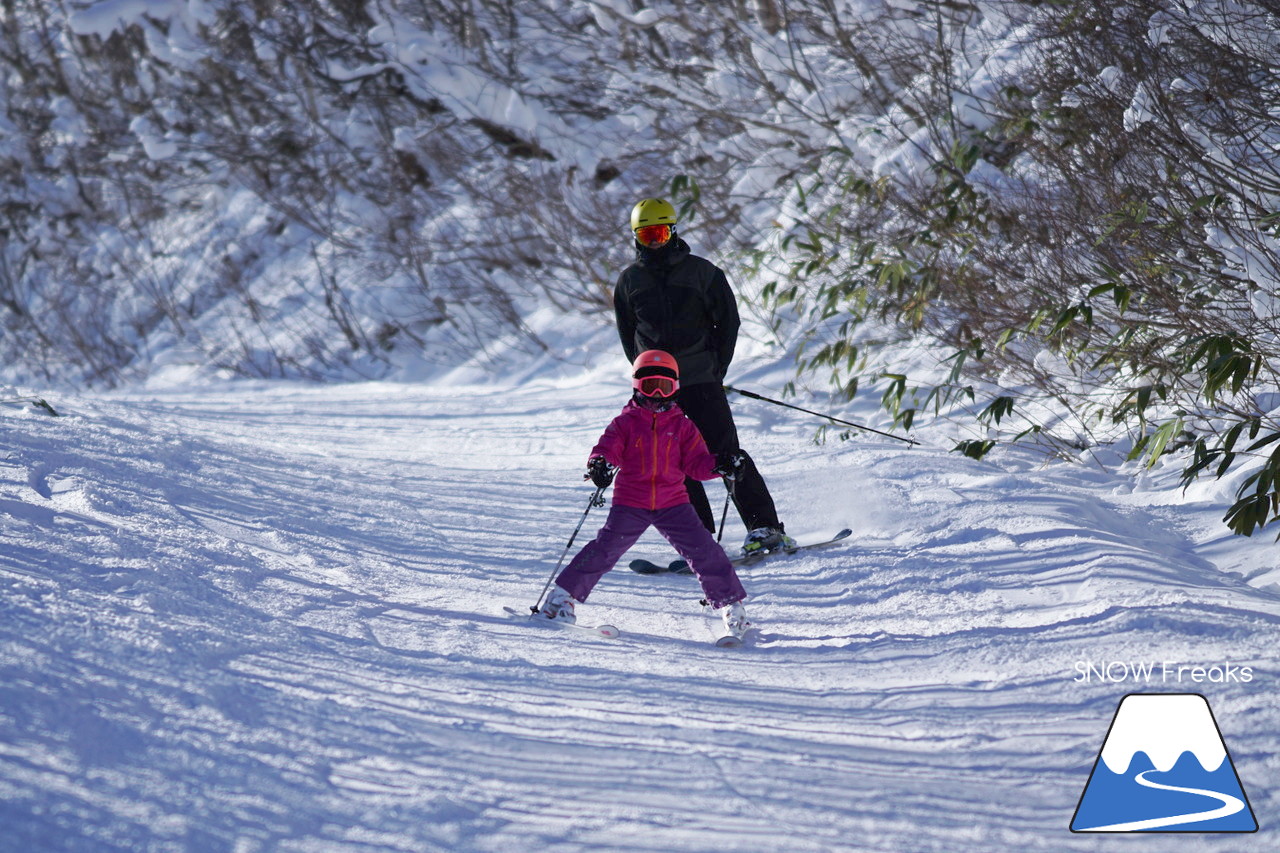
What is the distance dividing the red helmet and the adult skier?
548mm

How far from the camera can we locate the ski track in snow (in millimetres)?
2426

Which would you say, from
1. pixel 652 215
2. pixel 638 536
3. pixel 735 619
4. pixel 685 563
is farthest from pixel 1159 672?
pixel 652 215

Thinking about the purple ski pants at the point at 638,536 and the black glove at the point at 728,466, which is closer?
the purple ski pants at the point at 638,536

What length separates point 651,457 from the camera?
4.12 metres

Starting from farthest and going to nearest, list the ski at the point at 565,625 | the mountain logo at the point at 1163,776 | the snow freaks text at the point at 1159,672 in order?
the ski at the point at 565,625
the snow freaks text at the point at 1159,672
the mountain logo at the point at 1163,776

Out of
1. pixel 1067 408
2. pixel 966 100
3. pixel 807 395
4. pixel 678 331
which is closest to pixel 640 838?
pixel 678 331

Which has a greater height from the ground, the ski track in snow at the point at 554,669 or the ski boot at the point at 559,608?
the ski track in snow at the point at 554,669

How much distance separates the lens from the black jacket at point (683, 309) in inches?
188

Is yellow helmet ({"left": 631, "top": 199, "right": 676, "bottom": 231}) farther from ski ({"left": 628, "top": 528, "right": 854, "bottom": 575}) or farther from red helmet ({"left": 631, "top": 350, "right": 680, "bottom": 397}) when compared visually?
ski ({"left": 628, "top": 528, "right": 854, "bottom": 575})

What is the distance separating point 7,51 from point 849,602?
78.7 ft

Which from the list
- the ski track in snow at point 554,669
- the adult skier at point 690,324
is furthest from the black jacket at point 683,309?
the ski track in snow at point 554,669

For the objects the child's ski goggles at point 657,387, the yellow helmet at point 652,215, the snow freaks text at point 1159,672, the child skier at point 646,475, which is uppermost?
the yellow helmet at point 652,215

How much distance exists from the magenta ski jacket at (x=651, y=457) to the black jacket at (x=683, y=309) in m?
0.75

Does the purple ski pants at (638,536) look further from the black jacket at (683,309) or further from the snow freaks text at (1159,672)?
the snow freaks text at (1159,672)
